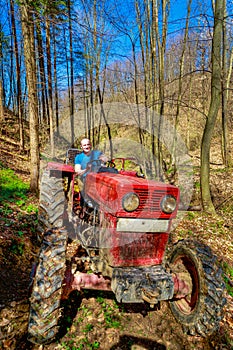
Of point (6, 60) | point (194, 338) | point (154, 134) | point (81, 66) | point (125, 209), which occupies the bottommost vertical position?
point (194, 338)

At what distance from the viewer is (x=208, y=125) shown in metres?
6.46

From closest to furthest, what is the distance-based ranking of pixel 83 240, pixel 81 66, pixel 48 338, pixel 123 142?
pixel 48 338
pixel 83 240
pixel 81 66
pixel 123 142

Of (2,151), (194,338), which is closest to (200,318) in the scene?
(194,338)

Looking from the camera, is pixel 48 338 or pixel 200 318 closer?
pixel 48 338

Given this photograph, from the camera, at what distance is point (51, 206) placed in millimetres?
3748

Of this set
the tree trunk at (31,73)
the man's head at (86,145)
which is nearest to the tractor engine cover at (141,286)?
the man's head at (86,145)

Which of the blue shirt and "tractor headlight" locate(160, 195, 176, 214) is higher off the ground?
the blue shirt

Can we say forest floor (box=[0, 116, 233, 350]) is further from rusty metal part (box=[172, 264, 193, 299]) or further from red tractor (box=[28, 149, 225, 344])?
rusty metal part (box=[172, 264, 193, 299])

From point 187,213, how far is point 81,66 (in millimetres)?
13166

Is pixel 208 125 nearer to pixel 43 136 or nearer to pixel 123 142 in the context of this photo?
pixel 43 136

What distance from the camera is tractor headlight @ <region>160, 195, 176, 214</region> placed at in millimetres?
2518

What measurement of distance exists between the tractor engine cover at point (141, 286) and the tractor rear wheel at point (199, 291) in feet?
1.41

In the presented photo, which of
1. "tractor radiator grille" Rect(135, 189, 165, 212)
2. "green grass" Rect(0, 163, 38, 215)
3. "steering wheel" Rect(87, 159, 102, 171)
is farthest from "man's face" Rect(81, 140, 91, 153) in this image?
"green grass" Rect(0, 163, 38, 215)

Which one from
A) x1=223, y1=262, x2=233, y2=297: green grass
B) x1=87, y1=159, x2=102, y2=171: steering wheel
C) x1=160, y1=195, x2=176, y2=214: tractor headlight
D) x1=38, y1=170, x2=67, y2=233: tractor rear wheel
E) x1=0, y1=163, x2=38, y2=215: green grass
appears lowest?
x1=223, y1=262, x2=233, y2=297: green grass
